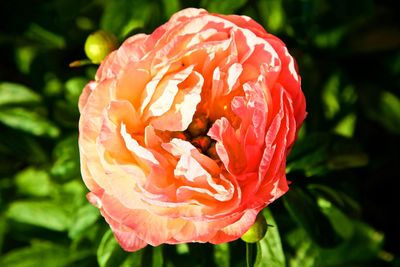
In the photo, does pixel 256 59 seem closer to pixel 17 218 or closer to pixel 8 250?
pixel 17 218

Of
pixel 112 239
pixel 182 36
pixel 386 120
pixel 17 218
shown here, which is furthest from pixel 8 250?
pixel 386 120

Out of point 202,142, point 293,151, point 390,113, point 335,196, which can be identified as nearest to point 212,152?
point 202,142

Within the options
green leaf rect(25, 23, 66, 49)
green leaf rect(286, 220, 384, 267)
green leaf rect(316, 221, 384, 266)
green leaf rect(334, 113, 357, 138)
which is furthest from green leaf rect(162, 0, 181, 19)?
green leaf rect(316, 221, 384, 266)

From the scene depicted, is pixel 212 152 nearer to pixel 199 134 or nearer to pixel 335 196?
pixel 199 134

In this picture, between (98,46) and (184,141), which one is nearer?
(184,141)

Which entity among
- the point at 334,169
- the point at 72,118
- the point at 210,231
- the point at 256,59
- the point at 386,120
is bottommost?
the point at 386,120

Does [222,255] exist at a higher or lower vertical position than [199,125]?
lower
